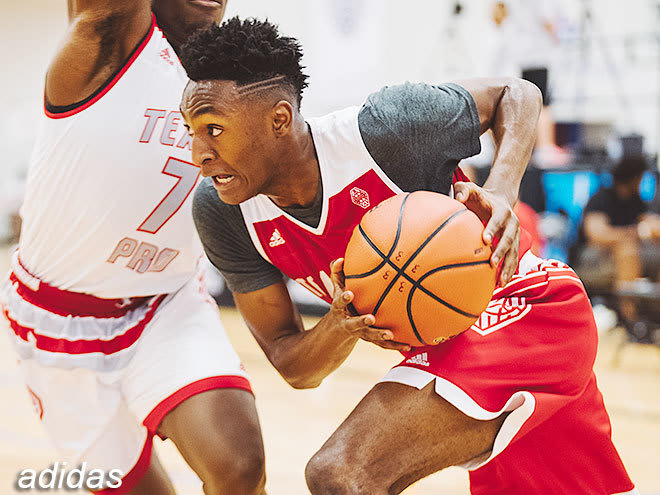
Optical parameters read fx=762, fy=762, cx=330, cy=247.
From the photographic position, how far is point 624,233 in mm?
7598

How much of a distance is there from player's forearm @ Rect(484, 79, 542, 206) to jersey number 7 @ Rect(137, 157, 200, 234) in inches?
44.9

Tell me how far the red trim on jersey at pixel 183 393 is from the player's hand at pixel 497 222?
115 centimetres

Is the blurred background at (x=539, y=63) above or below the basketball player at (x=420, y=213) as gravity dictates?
below

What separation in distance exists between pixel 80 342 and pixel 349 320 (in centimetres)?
130

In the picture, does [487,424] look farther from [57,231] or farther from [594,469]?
[57,231]

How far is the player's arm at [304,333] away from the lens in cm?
217

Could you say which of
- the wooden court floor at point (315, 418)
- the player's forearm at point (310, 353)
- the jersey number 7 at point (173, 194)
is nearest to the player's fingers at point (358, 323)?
the player's forearm at point (310, 353)

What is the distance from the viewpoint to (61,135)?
2736 mm

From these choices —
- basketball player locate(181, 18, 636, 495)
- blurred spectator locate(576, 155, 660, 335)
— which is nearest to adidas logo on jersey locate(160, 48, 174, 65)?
basketball player locate(181, 18, 636, 495)

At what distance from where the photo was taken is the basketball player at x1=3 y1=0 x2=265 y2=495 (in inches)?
104

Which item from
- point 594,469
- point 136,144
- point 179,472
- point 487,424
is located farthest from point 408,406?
point 179,472

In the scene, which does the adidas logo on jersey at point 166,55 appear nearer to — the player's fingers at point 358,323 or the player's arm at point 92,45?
the player's arm at point 92,45

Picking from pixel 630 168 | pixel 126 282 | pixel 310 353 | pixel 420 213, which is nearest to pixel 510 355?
pixel 420 213

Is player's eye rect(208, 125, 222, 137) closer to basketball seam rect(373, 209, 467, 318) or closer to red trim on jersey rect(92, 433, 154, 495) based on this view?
basketball seam rect(373, 209, 467, 318)
